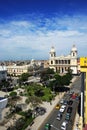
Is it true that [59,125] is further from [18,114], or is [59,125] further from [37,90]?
[37,90]

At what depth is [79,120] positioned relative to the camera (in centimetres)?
4084

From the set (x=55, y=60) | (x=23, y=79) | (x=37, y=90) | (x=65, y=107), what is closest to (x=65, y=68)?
(x=55, y=60)

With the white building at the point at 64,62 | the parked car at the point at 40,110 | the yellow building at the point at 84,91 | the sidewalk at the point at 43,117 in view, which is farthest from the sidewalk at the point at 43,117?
the white building at the point at 64,62

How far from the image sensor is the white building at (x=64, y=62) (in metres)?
131

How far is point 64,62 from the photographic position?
135250mm

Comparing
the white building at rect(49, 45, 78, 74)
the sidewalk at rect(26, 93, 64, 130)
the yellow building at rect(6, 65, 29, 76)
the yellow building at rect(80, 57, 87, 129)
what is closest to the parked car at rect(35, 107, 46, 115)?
the sidewalk at rect(26, 93, 64, 130)

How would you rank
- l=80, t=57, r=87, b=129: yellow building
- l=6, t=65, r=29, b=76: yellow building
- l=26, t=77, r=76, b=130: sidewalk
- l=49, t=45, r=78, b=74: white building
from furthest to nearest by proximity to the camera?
l=49, t=45, r=78, b=74: white building → l=6, t=65, r=29, b=76: yellow building → l=80, t=57, r=87, b=129: yellow building → l=26, t=77, r=76, b=130: sidewalk

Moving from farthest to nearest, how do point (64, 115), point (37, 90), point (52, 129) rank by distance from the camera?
1. point (37, 90)
2. point (64, 115)
3. point (52, 129)

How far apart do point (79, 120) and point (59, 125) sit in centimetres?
445

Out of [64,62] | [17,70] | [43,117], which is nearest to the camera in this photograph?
[43,117]

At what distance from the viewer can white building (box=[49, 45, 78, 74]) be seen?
130875 mm

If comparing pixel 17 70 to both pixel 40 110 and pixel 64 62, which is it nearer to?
pixel 64 62

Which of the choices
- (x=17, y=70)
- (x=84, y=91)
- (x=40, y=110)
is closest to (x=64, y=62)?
(x=17, y=70)

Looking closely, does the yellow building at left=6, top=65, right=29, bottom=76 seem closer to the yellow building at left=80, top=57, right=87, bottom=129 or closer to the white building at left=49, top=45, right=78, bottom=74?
the white building at left=49, top=45, right=78, bottom=74
